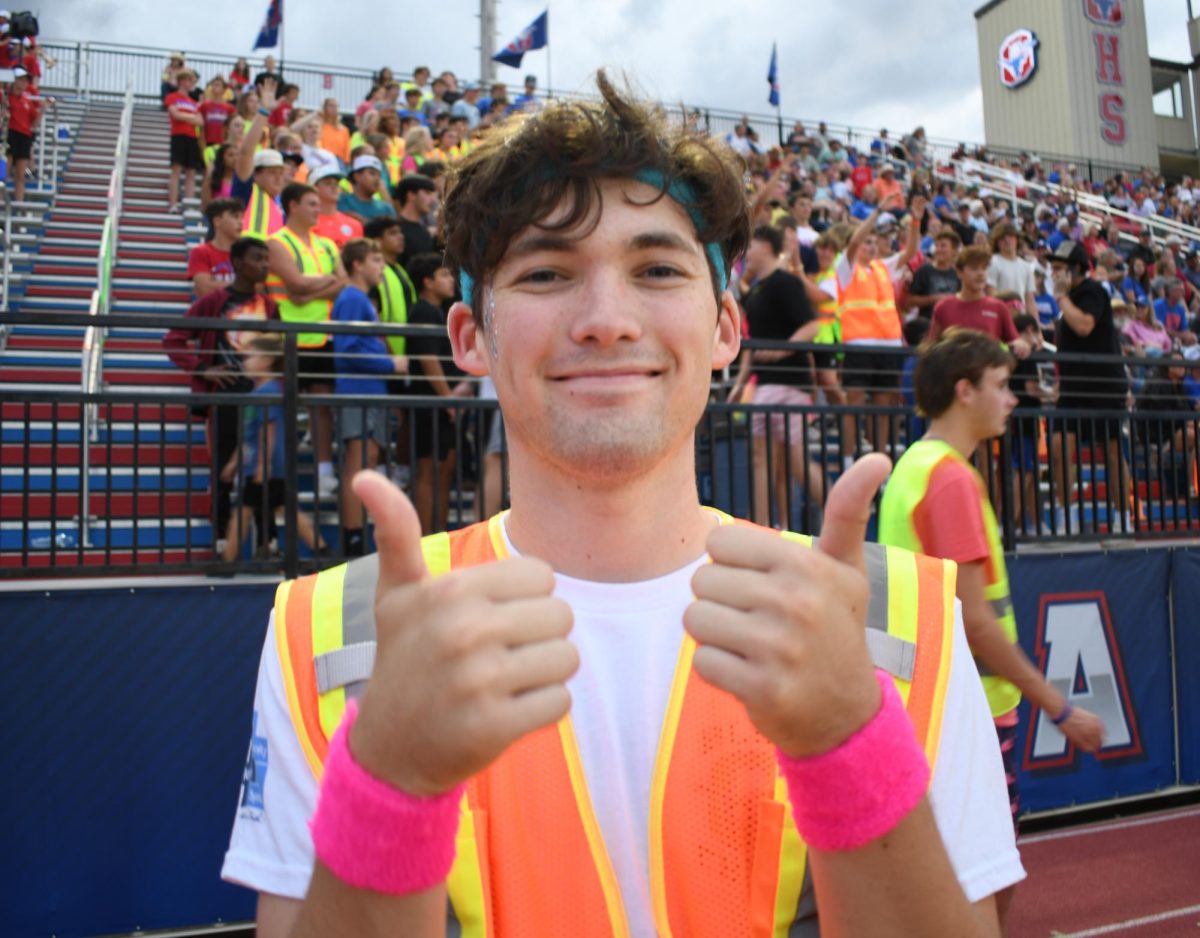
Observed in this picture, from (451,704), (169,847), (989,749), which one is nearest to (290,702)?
(451,704)

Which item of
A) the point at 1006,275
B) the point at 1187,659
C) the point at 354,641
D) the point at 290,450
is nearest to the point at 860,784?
the point at 354,641

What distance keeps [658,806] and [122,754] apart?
3955 mm

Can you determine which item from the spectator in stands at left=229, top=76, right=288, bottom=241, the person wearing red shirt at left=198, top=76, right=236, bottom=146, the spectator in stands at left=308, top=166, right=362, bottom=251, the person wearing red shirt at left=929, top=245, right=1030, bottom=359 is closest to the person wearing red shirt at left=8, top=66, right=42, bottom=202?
the person wearing red shirt at left=198, top=76, right=236, bottom=146

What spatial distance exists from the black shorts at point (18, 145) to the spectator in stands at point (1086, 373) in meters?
12.2

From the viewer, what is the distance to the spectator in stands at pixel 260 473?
5352 millimetres

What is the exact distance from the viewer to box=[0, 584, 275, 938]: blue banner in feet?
15.1

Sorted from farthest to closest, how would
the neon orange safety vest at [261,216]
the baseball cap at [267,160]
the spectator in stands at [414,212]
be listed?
the baseball cap at [267,160], the neon orange safety vest at [261,216], the spectator in stands at [414,212]

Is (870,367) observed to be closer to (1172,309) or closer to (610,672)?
(610,672)

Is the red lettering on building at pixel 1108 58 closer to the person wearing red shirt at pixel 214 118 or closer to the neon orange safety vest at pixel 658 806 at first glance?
the person wearing red shirt at pixel 214 118

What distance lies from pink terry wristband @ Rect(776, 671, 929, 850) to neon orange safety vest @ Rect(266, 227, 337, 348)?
562 centimetres

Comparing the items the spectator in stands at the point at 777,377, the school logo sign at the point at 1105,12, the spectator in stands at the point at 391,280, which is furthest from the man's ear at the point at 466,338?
the school logo sign at the point at 1105,12

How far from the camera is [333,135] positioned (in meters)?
13.4

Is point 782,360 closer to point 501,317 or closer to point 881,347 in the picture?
point 881,347

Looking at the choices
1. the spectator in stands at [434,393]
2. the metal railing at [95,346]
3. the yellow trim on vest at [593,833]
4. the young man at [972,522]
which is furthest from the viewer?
the spectator in stands at [434,393]
